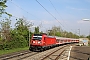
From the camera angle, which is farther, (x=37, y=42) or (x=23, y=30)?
(x=23, y=30)

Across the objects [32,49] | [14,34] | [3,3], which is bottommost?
[32,49]

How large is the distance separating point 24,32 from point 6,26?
705cm


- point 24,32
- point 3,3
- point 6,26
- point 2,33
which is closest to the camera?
point 3,3

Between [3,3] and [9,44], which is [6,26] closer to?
[9,44]

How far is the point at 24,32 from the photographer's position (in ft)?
170

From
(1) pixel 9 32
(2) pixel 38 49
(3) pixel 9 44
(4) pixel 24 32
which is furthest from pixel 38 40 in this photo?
(4) pixel 24 32

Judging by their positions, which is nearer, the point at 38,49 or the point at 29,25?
the point at 38,49

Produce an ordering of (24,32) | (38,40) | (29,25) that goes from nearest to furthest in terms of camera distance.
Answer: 1. (38,40)
2. (24,32)
3. (29,25)

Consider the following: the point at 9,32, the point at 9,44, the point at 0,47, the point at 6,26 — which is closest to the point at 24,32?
the point at 6,26

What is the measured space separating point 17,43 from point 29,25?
20599mm

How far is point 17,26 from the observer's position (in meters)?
58.1

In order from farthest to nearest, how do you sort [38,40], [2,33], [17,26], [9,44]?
[17,26], [2,33], [9,44], [38,40]

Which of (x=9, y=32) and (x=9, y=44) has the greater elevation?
(x=9, y=32)

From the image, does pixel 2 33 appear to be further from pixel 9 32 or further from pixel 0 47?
pixel 0 47
